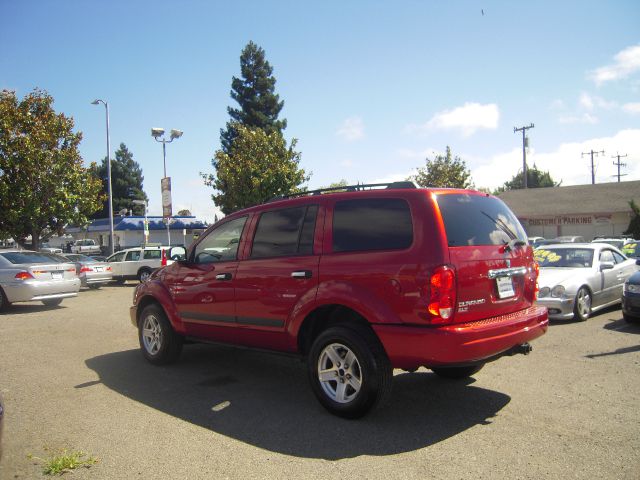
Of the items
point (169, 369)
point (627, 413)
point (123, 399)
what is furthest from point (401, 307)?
point (169, 369)

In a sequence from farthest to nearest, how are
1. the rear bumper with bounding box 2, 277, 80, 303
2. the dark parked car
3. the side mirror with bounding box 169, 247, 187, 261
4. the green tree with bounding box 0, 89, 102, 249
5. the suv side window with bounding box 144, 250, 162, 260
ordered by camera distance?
the green tree with bounding box 0, 89, 102, 249, the suv side window with bounding box 144, 250, 162, 260, the rear bumper with bounding box 2, 277, 80, 303, the dark parked car, the side mirror with bounding box 169, 247, 187, 261

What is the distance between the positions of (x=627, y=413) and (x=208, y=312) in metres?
4.18

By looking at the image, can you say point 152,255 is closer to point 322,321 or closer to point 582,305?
point 582,305

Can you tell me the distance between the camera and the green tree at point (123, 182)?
71.0m

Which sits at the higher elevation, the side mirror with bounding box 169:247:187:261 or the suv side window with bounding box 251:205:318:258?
the suv side window with bounding box 251:205:318:258

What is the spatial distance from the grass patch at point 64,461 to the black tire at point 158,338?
8.11 ft

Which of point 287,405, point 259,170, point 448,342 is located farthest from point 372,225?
point 259,170

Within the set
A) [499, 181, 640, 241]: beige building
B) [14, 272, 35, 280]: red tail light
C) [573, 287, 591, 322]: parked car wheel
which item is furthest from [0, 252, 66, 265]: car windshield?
[499, 181, 640, 241]: beige building

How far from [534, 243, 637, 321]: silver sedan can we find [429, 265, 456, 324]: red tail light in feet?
18.3

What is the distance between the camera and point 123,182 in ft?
234

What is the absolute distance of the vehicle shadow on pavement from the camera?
3996 mm

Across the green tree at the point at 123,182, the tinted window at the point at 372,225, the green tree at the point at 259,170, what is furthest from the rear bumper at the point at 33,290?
the green tree at the point at 123,182

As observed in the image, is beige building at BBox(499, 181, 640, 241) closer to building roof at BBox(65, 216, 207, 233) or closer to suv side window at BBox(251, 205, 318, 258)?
building roof at BBox(65, 216, 207, 233)

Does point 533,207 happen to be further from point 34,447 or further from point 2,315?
point 34,447
